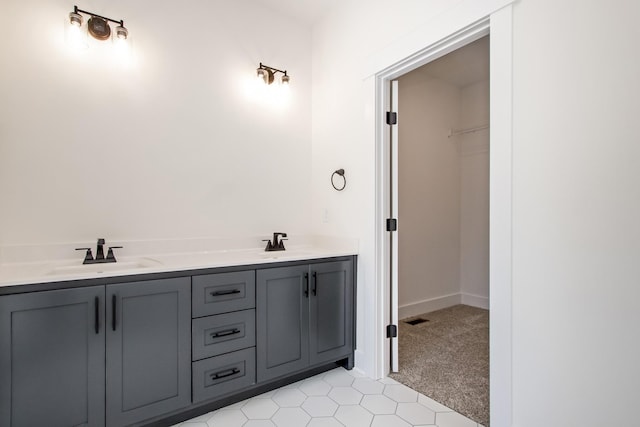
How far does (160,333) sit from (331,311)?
3.69 feet

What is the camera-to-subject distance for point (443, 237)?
400 centimetres

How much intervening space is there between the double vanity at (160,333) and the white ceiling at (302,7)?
2.04 meters

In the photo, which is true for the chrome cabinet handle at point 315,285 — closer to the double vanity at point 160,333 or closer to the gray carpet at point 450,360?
the double vanity at point 160,333

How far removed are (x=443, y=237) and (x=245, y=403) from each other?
115 inches

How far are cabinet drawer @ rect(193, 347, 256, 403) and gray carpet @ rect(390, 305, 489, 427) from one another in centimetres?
104

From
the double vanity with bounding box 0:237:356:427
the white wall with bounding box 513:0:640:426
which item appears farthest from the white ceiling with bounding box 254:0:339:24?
the double vanity with bounding box 0:237:356:427

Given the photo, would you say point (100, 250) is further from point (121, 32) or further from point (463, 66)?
point (463, 66)

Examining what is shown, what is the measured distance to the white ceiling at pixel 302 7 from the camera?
2695 millimetres

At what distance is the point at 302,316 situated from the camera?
2.23 meters

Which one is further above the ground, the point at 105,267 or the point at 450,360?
the point at 105,267

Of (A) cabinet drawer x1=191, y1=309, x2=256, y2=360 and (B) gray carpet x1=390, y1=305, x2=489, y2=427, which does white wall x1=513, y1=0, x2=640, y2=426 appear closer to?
(B) gray carpet x1=390, y1=305, x2=489, y2=427

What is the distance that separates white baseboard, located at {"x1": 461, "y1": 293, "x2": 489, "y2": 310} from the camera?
391 centimetres

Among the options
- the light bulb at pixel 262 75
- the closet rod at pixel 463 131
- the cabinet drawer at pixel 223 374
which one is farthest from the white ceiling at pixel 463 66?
the cabinet drawer at pixel 223 374

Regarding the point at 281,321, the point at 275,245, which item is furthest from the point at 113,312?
the point at 275,245
